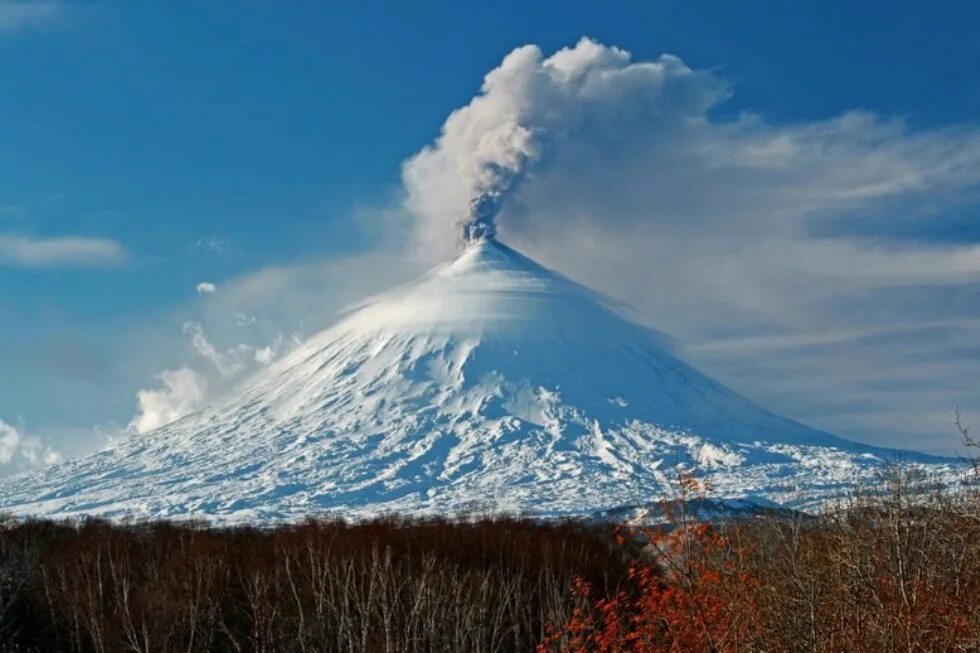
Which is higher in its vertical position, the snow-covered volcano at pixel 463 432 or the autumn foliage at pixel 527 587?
the snow-covered volcano at pixel 463 432

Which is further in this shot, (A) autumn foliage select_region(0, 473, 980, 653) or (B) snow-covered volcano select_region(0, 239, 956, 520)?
(B) snow-covered volcano select_region(0, 239, 956, 520)

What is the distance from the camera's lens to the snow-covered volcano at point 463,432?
312 feet

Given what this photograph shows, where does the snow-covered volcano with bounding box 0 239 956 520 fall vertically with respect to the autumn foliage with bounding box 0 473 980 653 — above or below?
above

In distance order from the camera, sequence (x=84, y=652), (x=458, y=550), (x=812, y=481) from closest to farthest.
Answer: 1. (x=84, y=652)
2. (x=458, y=550)
3. (x=812, y=481)

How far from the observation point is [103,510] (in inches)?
3585

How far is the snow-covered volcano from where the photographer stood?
312ft

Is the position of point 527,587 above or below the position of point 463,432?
below

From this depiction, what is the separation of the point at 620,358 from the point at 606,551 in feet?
296

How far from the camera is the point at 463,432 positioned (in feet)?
357

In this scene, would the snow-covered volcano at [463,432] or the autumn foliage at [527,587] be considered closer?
the autumn foliage at [527,587]

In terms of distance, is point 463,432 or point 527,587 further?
point 463,432

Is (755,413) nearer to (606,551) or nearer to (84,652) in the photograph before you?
(606,551)

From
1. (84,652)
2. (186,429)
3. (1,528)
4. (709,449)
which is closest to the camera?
(84,652)

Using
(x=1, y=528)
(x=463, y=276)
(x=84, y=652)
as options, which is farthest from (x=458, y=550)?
(x=463, y=276)
